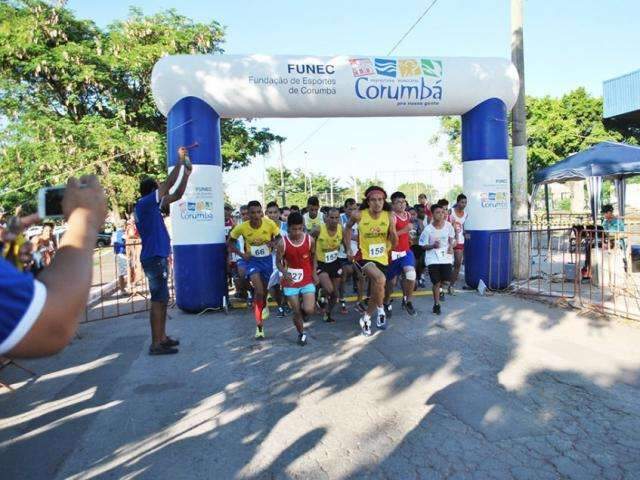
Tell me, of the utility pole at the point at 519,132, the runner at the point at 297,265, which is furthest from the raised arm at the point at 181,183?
the utility pole at the point at 519,132

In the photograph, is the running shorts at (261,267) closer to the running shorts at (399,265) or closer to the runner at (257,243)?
the runner at (257,243)

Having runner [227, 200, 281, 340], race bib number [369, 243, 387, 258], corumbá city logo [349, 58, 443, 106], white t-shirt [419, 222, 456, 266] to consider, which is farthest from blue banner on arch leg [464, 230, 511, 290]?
runner [227, 200, 281, 340]

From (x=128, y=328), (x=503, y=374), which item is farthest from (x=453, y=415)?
(x=128, y=328)

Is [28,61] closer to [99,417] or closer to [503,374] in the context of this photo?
[99,417]

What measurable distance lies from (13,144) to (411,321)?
18.5m

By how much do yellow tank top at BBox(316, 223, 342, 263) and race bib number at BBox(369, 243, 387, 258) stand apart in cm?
111

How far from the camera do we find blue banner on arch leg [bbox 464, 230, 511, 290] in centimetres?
909

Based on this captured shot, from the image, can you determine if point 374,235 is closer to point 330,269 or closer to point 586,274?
point 330,269

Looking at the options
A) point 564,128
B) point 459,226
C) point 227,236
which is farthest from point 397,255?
point 564,128

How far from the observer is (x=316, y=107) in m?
8.39

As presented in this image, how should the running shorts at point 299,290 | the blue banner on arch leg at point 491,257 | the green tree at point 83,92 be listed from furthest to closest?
the green tree at point 83,92
the blue banner on arch leg at point 491,257
the running shorts at point 299,290

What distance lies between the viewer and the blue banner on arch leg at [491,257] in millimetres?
9094

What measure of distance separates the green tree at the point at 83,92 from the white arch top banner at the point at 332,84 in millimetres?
11033

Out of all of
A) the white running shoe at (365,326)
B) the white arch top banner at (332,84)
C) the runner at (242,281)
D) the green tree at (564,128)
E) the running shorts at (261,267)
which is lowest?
the white running shoe at (365,326)
